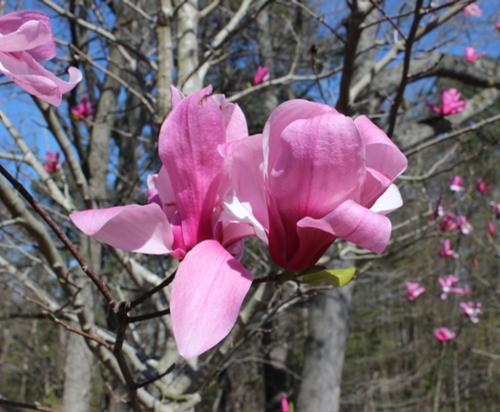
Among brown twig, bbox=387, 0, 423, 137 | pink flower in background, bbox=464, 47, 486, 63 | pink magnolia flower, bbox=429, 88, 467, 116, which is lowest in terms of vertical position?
brown twig, bbox=387, 0, 423, 137

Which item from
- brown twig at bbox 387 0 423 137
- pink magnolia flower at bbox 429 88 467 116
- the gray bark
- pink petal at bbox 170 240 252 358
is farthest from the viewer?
the gray bark

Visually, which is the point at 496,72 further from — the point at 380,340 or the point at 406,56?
the point at 380,340

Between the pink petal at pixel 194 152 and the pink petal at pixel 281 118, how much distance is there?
4 centimetres

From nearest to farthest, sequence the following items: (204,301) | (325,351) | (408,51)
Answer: (204,301)
(408,51)
(325,351)

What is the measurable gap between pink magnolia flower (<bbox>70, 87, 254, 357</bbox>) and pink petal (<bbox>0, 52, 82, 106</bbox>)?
83 mm

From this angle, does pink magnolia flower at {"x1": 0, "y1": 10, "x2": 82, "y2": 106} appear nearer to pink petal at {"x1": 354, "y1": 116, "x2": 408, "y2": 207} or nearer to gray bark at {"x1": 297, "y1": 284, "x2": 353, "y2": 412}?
pink petal at {"x1": 354, "y1": 116, "x2": 408, "y2": 207}

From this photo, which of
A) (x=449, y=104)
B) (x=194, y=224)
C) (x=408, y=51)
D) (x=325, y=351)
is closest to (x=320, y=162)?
(x=194, y=224)

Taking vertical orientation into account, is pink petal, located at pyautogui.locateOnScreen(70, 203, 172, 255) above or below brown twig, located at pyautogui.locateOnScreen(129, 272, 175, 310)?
above

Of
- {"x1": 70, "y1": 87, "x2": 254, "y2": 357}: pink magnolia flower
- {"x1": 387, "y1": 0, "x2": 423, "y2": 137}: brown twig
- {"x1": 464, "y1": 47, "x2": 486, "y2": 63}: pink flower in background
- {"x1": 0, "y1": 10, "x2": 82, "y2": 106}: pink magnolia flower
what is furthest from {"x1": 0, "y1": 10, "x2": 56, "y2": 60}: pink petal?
{"x1": 464, "y1": 47, "x2": 486, "y2": 63}: pink flower in background

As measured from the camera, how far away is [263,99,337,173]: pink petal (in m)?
0.38

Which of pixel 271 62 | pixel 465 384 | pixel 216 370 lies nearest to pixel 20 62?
pixel 216 370

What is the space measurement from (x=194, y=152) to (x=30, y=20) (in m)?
0.16

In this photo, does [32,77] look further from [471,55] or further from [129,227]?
[471,55]

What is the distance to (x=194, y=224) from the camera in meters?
0.42
